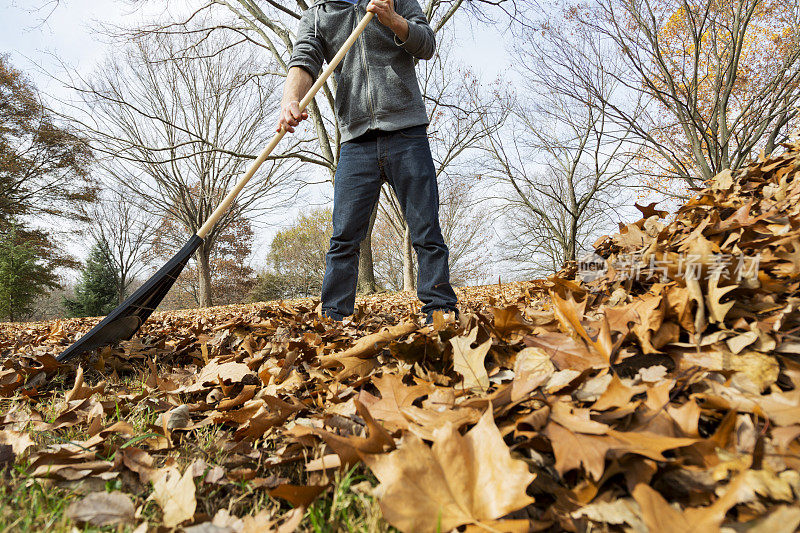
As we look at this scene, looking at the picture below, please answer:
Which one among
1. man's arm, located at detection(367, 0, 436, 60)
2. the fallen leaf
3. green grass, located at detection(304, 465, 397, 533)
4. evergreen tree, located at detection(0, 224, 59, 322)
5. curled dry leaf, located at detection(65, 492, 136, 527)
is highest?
evergreen tree, located at detection(0, 224, 59, 322)

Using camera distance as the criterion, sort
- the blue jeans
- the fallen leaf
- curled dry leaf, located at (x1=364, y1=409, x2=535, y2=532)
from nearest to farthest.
Answer: curled dry leaf, located at (x1=364, y1=409, x2=535, y2=532)
the fallen leaf
the blue jeans

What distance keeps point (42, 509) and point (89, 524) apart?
6.0 inches

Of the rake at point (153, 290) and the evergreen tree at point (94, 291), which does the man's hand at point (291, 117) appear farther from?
the evergreen tree at point (94, 291)

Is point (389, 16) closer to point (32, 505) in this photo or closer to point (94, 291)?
point (32, 505)

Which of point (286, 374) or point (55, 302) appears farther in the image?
point (55, 302)

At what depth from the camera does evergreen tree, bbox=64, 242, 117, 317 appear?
1977 cm

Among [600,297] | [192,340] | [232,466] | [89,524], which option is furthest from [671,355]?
[192,340]

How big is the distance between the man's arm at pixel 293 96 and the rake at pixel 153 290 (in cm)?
5

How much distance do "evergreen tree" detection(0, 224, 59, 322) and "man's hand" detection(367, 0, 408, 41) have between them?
1872cm

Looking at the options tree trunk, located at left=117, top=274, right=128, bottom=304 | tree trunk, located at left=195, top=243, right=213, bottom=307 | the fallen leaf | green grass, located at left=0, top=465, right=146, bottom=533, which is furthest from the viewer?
tree trunk, located at left=117, top=274, right=128, bottom=304

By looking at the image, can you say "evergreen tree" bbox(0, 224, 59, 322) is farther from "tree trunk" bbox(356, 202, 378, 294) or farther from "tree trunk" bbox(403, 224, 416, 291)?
"tree trunk" bbox(403, 224, 416, 291)

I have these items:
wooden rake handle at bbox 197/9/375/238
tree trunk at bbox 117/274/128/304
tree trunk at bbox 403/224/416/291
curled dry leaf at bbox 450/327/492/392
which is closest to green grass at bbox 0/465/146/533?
curled dry leaf at bbox 450/327/492/392

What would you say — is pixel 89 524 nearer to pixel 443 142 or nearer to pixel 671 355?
pixel 671 355

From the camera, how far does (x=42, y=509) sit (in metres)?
0.78
